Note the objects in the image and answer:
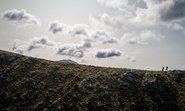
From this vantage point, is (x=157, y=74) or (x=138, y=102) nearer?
(x=138, y=102)

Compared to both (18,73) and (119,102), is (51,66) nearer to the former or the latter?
(18,73)

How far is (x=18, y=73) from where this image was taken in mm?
97438

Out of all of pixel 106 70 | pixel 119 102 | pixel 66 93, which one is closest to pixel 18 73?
pixel 66 93

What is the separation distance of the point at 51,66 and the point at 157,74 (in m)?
43.9

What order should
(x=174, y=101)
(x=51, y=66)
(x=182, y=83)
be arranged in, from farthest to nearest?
1. (x=51, y=66)
2. (x=182, y=83)
3. (x=174, y=101)

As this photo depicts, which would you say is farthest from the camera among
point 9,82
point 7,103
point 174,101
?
point 9,82

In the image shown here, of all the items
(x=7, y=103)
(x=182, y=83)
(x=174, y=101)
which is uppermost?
(x=182, y=83)

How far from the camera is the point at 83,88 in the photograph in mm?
86812

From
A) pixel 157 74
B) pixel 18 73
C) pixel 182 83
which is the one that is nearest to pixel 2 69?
pixel 18 73

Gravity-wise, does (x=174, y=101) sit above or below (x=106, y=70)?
below

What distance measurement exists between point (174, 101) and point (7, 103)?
55982mm

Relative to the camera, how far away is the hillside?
79.5 m

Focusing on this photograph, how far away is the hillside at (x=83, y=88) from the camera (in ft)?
261

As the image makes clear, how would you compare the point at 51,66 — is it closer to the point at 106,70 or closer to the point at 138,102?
the point at 106,70
